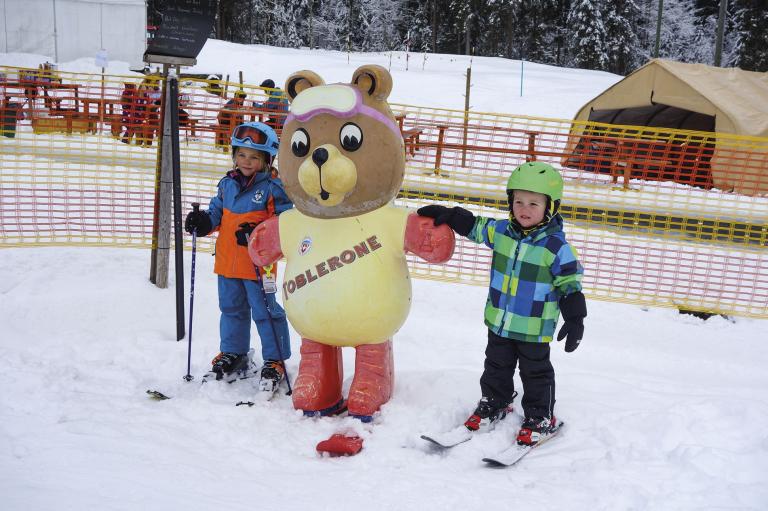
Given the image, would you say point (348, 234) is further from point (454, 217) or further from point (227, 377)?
point (227, 377)

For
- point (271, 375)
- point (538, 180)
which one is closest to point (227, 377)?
point (271, 375)

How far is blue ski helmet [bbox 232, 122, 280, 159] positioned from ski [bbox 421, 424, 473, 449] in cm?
212

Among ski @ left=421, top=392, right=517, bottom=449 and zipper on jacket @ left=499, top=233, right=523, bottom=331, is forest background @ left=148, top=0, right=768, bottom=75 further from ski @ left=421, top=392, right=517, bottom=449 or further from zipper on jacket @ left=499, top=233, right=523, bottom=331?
ski @ left=421, top=392, right=517, bottom=449

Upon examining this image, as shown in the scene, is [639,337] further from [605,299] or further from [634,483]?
[634,483]

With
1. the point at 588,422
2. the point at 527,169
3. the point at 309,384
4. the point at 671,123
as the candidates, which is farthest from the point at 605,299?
the point at 671,123

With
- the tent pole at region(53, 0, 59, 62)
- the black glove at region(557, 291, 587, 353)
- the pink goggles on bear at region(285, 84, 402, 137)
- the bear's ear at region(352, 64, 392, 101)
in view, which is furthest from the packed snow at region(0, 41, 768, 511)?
the tent pole at region(53, 0, 59, 62)

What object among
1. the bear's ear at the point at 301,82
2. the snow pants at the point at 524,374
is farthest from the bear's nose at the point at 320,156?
the snow pants at the point at 524,374

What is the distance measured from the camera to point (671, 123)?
1370cm

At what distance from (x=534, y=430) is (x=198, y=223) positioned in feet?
8.21

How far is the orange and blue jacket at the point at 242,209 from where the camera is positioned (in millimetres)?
4379

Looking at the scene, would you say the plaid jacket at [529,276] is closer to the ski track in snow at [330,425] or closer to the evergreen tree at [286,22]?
the ski track in snow at [330,425]

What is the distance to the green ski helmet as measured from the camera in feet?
11.8

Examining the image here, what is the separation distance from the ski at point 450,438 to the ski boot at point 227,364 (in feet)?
5.09

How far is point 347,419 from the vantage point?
3.91 metres
